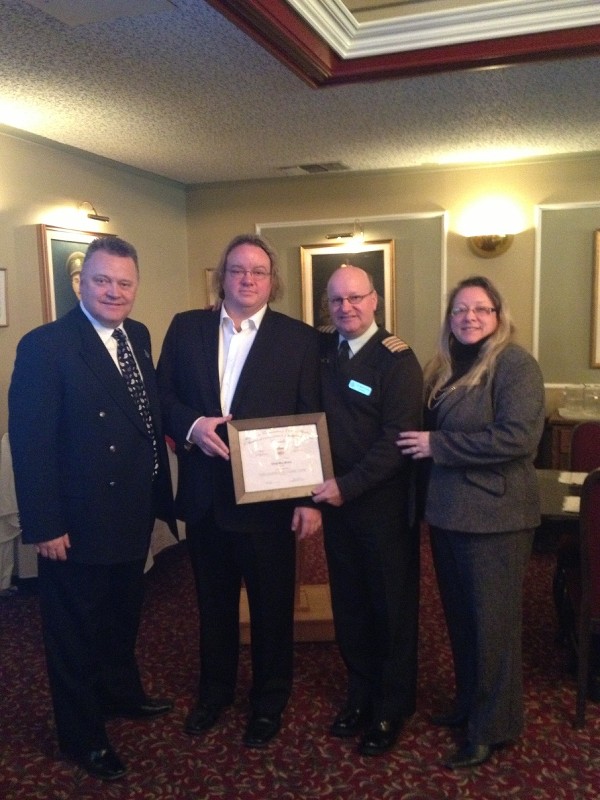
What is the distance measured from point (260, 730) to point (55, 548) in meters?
0.98

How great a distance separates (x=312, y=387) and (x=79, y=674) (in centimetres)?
119

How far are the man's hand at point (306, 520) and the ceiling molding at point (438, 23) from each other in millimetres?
1913

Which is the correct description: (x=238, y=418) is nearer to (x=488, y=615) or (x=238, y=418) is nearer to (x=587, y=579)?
(x=488, y=615)

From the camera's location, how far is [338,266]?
5.65 m

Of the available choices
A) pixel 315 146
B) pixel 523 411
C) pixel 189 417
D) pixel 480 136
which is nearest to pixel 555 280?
pixel 480 136

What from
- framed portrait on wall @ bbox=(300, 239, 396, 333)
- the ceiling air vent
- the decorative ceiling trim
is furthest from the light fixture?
the decorative ceiling trim

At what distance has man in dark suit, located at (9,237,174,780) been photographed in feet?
6.79

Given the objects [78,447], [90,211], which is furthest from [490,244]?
[78,447]

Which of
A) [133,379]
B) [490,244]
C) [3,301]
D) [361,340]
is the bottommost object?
[133,379]

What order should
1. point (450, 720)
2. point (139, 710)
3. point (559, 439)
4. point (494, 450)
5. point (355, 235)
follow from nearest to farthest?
point (494, 450) < point (450, 720) < point (139, 710) < point (559, 439) < point (355, 235)

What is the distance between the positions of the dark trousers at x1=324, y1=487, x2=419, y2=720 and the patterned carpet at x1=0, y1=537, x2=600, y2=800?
0.65 ft

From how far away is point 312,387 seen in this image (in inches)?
90.4

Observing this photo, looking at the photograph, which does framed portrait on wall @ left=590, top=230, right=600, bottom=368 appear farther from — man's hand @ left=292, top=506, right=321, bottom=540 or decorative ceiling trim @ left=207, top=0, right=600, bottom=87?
man's hand @ left=292, top=506, right=321, bottom=540

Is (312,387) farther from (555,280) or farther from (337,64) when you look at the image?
(555,280)
